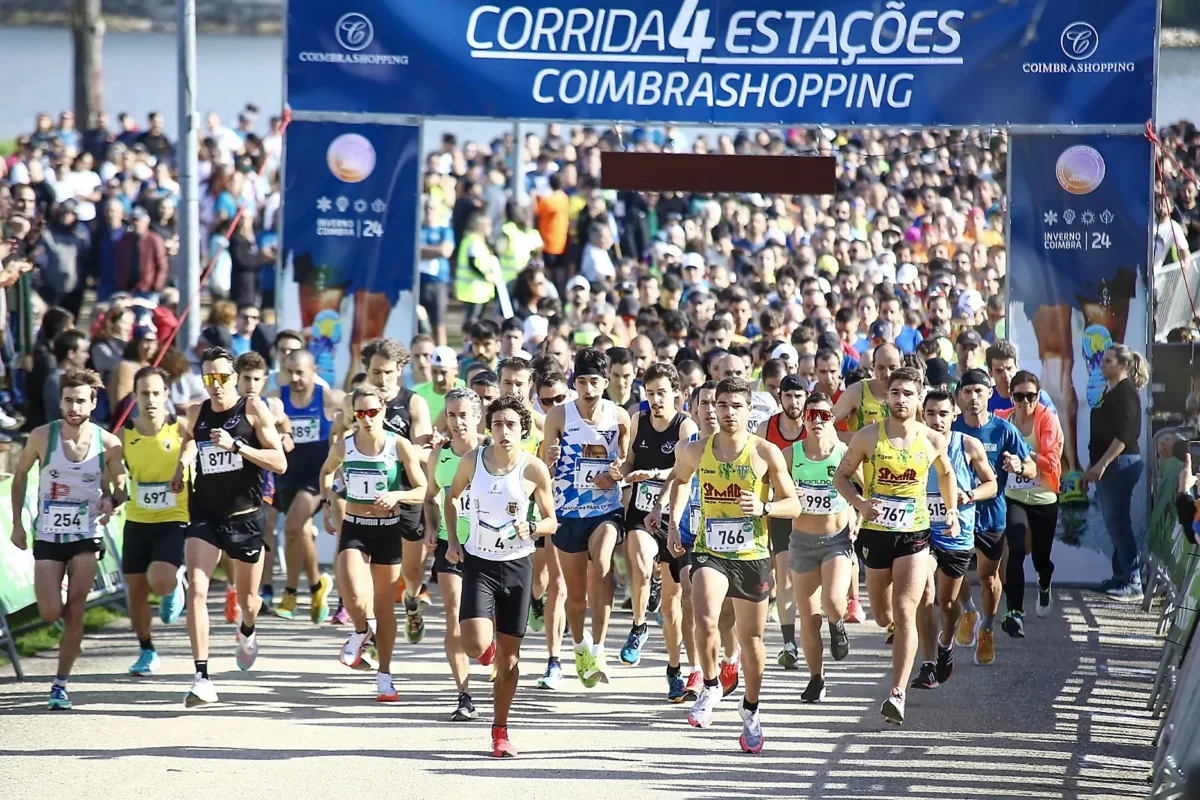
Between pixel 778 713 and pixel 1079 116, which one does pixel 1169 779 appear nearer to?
pixel 778 713

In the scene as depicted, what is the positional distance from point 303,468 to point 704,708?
4153 mm

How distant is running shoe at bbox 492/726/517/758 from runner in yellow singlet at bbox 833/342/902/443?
11.4 ft

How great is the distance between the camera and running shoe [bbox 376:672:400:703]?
991 centimetres

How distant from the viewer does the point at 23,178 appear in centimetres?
2245

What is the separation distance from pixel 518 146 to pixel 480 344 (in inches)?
273

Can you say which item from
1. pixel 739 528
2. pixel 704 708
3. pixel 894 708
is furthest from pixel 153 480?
pixel 894 708

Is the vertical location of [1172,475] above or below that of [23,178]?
below

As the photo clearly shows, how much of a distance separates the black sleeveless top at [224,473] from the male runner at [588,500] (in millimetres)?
1810

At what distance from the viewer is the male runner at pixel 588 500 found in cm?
1012

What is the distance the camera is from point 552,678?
10.3 meters

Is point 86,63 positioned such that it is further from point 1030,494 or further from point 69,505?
point 1030,494

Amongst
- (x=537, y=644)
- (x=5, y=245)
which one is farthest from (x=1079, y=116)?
(x=5, y=245)

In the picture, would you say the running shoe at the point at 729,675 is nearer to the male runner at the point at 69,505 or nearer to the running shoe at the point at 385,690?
the running shoe at the point at 385,690

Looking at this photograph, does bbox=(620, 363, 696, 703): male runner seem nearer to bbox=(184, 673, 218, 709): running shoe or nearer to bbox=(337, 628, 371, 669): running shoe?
bbox=(337, 628, 371, 669): running shoe
